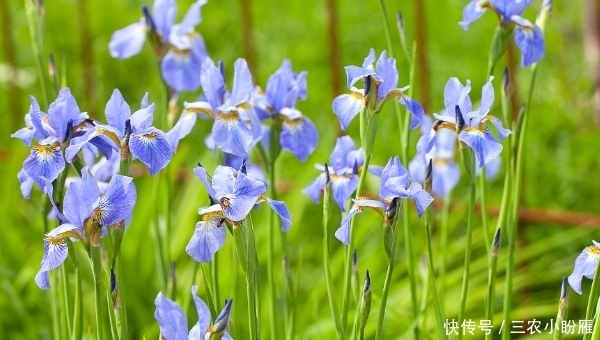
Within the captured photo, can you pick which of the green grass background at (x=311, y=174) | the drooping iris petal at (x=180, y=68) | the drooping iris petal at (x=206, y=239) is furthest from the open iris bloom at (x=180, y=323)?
the drooping iris petal at (x=180, y=68)

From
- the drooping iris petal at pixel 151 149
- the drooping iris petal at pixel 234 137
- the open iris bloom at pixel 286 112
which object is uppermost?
the open iris bloom at pixel 286 112

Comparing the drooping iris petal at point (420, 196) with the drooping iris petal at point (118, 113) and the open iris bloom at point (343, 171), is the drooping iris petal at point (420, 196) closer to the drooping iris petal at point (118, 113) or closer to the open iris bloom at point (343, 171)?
the open iris bloom at point (343, 171)

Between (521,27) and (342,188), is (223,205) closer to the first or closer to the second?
(342,188)

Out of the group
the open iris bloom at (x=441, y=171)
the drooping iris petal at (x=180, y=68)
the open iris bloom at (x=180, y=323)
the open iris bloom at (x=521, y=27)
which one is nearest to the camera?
the open iris bloom at (x=180, y=323)

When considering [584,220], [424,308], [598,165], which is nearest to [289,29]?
[598,165]

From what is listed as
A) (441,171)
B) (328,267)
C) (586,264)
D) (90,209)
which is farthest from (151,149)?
(441,171)

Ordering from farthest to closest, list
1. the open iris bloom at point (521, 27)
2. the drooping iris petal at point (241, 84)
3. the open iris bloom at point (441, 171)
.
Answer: the open iris bloom at point (441, 171), the open iris bloom at point (521, 27), the drooping iris petal at point (241, 84)

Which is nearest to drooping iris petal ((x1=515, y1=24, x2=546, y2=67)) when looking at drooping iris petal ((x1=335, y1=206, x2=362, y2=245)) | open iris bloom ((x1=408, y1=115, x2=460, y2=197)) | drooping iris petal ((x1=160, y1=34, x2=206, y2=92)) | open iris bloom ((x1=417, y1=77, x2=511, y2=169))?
open iris bloom ((x1=417, y1=77, x2=511, y2=169))
